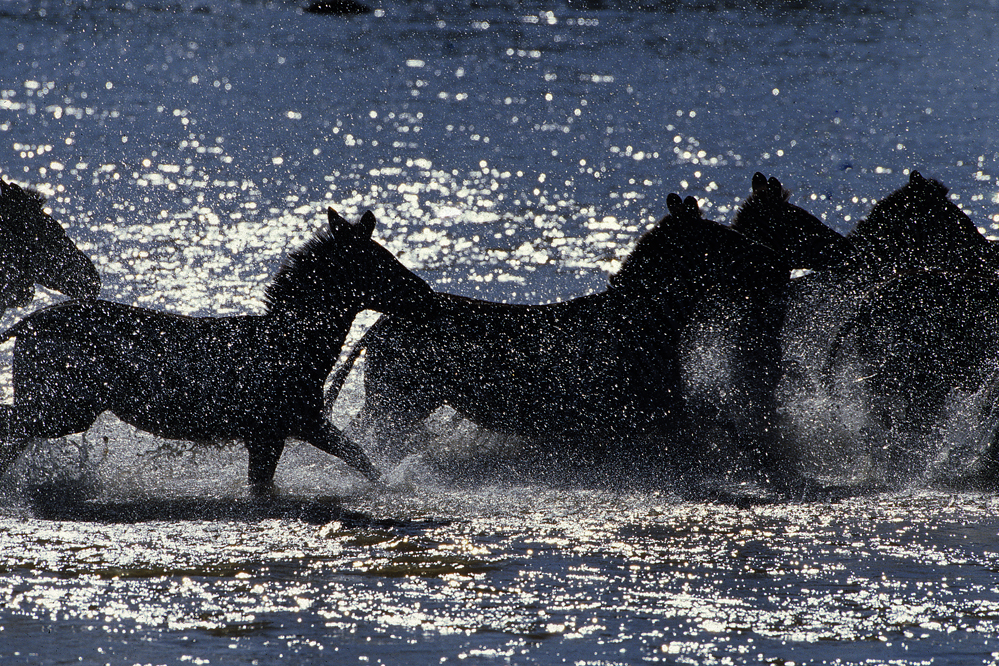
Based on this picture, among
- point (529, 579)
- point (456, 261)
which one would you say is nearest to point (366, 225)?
point (529, 579)

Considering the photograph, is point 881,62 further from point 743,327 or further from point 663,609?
point 663,609

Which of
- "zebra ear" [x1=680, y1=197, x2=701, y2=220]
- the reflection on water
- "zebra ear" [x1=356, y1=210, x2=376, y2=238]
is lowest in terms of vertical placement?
the reflection on water

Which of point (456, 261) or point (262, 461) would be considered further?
point (456, 261)

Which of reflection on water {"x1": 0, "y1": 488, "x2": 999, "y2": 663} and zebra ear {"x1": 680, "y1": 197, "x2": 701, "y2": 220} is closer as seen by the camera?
reflection on water {"x1": 0, "y1": 488, "x2": 999, "y2": 663}

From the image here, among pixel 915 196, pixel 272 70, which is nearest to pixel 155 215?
pixel 915 196

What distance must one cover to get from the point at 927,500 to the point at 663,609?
2069mm

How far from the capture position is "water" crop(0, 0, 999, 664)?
4023 mm

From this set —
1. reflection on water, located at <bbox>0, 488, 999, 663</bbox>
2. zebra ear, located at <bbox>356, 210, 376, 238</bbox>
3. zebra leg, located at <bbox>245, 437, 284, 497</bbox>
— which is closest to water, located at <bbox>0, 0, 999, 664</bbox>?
reflection on water, located at <bbox>0, 488, 999, 663</bbox>

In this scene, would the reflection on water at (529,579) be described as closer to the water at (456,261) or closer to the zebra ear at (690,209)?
the water at (456,261)

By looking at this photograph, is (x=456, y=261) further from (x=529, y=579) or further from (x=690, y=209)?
(x=529, y=579)

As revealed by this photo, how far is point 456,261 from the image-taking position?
34.0 feet

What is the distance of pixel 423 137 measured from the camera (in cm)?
1644

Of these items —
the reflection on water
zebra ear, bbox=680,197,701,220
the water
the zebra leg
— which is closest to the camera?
the reflection on water

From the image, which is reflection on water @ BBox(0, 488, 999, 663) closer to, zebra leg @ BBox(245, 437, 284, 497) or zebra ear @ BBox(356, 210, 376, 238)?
zebra leg @ BBox(245, 437, 284, 497)
